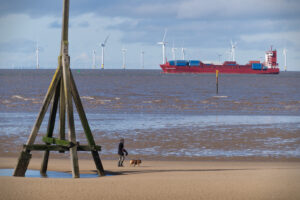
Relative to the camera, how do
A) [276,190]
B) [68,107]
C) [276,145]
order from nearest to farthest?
[276,190] → [68,107] → [276,145]

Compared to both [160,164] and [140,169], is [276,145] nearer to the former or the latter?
[160,164]

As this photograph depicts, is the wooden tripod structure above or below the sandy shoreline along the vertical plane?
above

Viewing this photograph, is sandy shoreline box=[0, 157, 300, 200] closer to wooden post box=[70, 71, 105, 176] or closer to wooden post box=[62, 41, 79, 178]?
wooden post box=[70, 71, 105, 176]

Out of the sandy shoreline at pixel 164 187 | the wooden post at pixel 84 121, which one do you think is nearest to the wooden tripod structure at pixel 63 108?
the wooden post at pixel 84 121

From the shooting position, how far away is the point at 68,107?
12.9 metres

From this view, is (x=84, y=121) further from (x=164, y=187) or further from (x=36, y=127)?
(x=164, y=187)

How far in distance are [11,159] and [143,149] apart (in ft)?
18.4

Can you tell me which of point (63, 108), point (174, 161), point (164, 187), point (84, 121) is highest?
point (63, 108)

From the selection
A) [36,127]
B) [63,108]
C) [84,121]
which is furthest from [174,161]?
[36,127]

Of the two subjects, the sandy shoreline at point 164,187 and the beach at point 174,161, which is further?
the beach at point 174,161

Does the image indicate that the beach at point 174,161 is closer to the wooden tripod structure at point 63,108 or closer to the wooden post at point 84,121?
the wooden post at point 84,121

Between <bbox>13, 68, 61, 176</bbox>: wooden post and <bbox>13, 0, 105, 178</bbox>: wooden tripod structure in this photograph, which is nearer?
<bbox>13, 0, 105, 178</bbox>: wooden tripod structure

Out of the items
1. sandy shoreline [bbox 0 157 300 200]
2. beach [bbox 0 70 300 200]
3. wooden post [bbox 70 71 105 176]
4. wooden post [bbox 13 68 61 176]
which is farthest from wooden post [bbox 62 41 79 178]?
sandy shoreline [bbox 0 157 300 200]

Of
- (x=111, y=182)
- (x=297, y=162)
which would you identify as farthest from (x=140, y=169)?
(x=297, y=162)
